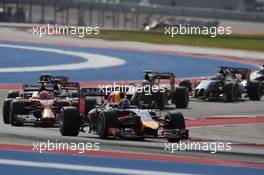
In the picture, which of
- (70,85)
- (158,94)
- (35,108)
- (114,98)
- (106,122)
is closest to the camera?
(106,122)

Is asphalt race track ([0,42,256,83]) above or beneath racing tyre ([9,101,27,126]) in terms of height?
above

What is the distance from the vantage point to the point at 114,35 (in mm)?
81625

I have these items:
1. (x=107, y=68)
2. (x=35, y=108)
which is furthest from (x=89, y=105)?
(x=107, y=68)

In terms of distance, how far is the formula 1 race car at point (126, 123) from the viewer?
60.6 feet

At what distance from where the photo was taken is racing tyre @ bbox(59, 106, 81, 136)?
19.0 metres

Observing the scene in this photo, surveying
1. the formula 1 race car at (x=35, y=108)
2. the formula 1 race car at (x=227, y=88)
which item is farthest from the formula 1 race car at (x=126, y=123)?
the formula 1 race car at (x=227, y=88)

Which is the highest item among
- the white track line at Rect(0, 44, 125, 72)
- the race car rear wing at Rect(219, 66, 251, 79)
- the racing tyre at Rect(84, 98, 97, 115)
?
the white track line at Rect(0, 44, 125, 72)

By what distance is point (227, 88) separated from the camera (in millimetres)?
31172

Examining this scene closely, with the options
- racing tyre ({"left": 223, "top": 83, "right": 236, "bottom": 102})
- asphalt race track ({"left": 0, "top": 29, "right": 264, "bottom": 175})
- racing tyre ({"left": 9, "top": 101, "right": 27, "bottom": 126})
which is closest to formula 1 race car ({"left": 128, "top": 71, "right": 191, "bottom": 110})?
asphalt race track ({"left": 0, "top": 29, "right": 264, "bottom": 175})

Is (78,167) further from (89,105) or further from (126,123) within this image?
(89,105)

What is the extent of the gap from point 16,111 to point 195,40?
58332 millimetres

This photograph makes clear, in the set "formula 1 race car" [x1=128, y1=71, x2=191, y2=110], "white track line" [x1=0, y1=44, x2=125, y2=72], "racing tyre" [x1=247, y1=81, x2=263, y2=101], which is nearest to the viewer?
"formula 1 race car" [x1=128, y1=71, x2=191, y2=110]

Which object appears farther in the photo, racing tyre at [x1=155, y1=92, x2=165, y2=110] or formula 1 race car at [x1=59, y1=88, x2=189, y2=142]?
racing tyre at [x1=155, y1=92, x2=165, y2=110]

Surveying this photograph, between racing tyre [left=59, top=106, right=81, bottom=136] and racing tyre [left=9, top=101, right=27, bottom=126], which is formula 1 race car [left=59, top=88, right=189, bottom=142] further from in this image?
racing tyre [left=9, top=101, right=27, bottom=126]
